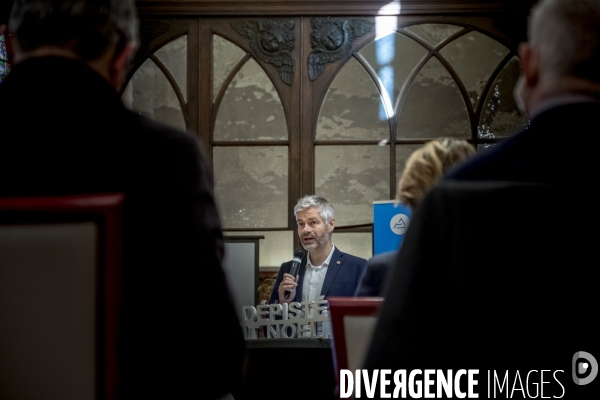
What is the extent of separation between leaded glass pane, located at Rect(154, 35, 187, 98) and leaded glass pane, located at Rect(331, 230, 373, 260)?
1.84m

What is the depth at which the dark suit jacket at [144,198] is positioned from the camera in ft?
3.17

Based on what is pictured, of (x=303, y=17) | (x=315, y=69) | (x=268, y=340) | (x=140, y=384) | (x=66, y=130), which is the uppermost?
(x=303, y=17)

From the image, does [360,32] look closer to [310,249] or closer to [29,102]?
[310,249]

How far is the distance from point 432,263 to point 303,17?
5.19m

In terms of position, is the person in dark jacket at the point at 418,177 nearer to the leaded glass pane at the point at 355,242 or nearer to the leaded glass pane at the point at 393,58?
the leaded glass pane at the point at 355,242

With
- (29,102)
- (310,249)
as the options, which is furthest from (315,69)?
(29,102)

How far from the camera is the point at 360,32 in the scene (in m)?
5.66

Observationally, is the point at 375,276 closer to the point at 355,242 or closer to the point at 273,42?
the point at 355,242

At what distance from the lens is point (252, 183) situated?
5.66 metres

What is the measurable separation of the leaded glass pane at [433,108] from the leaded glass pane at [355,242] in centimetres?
90

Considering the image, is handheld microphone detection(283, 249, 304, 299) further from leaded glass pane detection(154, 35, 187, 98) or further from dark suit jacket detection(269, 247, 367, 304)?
leaded glass pane detection(154, 35, 187, 98)

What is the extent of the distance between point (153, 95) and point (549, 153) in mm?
5262

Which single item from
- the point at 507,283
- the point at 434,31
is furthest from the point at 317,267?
the point at 507,283

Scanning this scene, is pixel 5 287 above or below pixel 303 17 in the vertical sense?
below
